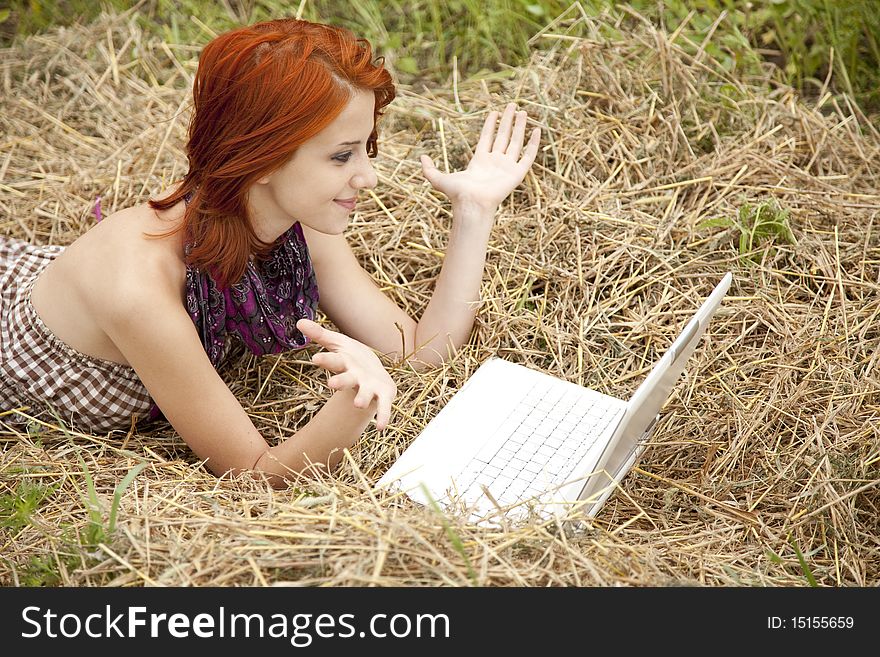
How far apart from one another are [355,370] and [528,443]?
0.57 metres

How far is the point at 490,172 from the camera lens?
2660mm

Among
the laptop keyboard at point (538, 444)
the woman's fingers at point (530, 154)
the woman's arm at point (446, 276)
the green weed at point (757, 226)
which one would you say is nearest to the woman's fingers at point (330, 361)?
the laptop keyboard at point (538, 444)

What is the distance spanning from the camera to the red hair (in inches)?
77.8

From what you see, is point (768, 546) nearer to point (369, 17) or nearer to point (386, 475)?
point (386, 475)

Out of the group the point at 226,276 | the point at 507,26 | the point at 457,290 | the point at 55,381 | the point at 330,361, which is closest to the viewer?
the point at 330,361

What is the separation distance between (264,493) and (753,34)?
3.02m

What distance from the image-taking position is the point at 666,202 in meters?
3.07

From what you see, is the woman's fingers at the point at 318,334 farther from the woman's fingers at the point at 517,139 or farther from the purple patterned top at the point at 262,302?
the woman's fingers at the point at 517,139

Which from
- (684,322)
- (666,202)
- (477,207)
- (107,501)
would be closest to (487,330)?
(477,207)

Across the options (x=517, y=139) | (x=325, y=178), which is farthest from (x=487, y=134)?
(x=325, y=178)

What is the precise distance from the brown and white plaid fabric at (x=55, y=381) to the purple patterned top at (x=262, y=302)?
11 centimetres

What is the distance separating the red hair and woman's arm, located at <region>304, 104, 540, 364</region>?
0.47 m

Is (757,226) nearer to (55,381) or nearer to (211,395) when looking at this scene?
(211,395)

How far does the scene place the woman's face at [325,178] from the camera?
2.07 meters
